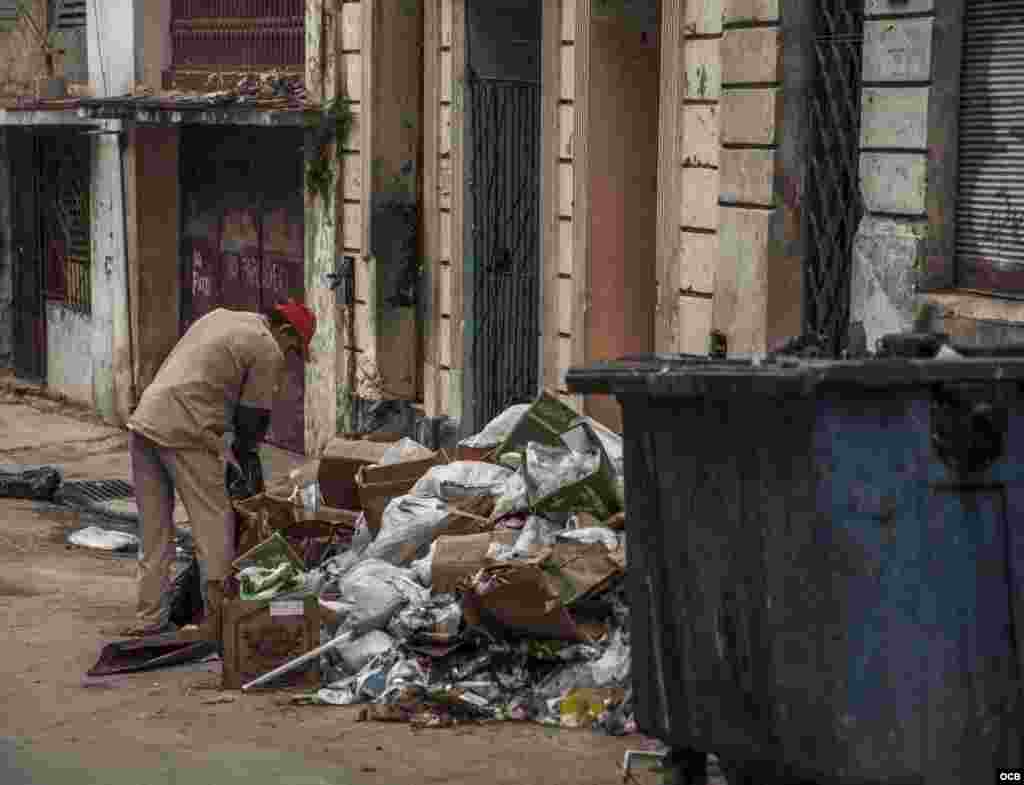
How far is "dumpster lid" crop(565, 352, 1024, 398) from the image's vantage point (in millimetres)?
5121

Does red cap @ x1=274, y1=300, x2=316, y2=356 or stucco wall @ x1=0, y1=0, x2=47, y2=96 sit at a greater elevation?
stucco wall @ x1=0, y1=0, x2=47, y2=96

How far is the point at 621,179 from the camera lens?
11438 mm

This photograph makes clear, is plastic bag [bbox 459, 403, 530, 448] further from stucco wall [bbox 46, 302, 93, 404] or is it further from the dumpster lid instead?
stucco wall [bbox 46, 302, 93, 404]

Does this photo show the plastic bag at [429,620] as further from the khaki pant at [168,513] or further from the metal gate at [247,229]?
the metal gate at [247,229]

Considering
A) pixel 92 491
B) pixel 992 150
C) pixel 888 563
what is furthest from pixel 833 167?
pixel 92 491

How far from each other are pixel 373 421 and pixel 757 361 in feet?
27.6

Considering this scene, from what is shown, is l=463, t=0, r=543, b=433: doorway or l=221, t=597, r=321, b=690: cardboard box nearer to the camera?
l=221, t=597, r=321, b=690: cardboard box

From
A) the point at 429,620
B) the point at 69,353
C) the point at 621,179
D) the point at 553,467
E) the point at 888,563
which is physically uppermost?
the point at 621,179

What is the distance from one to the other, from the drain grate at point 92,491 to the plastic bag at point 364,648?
5.62 metres

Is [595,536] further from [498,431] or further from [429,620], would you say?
[498,431]

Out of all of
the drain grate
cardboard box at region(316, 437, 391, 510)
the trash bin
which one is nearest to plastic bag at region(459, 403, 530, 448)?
cardboard box at region(316, 437, 391, 510)

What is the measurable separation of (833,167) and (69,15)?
10.9 metres

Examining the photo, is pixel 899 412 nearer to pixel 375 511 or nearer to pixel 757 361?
pixel 757 361

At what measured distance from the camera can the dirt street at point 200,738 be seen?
22.4ft
